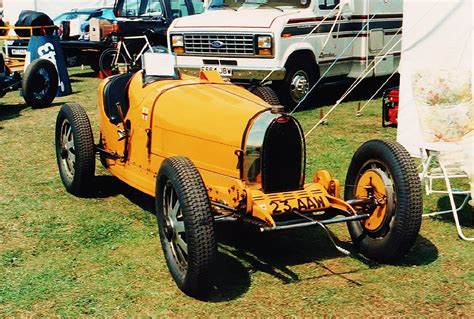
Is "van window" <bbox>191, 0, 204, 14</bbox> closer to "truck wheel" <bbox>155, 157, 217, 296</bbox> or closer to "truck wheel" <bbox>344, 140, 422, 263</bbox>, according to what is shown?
"truck wheel" <bbox>344, 140, 422, 263</bbox>

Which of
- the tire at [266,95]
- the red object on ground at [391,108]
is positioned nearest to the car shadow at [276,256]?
the tire at [266,95]

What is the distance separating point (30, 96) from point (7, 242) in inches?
264

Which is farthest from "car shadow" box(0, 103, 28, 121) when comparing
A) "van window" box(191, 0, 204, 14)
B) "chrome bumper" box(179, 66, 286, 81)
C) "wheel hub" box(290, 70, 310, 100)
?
"van window" box(191, 0, 204, 14)

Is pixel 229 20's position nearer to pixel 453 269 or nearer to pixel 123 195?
pixel 123 195

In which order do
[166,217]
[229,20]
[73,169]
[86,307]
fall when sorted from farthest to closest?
1. [229,20]
2. [73,169]
3. [166,217]
4. [86,307]

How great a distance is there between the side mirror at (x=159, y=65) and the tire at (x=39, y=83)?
6.12m

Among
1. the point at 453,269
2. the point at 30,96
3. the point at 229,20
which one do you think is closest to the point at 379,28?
the point at 229,20

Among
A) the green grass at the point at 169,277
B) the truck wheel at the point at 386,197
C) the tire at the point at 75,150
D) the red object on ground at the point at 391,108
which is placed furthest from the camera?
the red object on ground at the point at 391,108

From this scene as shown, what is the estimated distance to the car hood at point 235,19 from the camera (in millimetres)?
10633

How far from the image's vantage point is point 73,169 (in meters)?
6.87

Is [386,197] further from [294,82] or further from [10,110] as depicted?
[10,110]

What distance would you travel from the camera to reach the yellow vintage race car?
4.46 meters

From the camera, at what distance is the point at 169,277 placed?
486 cm

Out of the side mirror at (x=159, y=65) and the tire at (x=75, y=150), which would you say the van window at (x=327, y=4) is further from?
the tire at (x=75, y=150)
